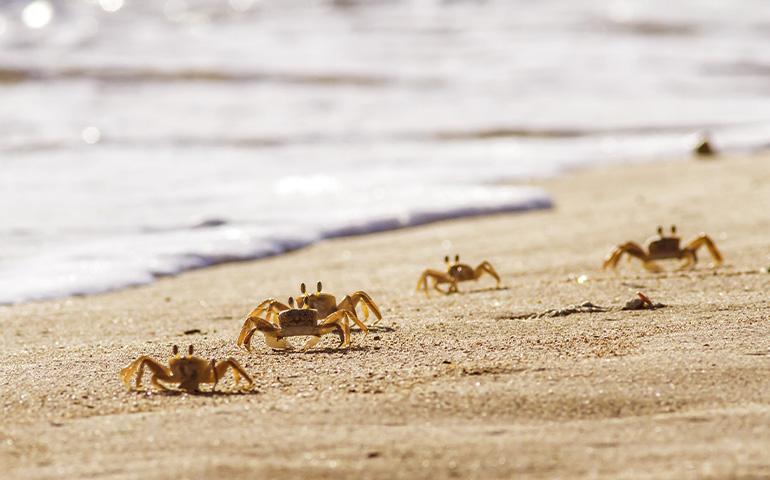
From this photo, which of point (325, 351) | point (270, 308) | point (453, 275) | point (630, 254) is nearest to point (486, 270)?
point (453, 275)

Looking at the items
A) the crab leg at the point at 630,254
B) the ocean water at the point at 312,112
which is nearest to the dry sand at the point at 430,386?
the crab leg at the point at 630,254

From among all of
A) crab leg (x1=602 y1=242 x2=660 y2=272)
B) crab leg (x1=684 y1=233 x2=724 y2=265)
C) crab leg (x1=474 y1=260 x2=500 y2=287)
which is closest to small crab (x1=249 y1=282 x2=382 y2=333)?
crab leg (x1=474 y1=260 x2=500 y2=287)

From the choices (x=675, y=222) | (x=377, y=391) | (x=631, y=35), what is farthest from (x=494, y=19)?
(x=377, y=391)

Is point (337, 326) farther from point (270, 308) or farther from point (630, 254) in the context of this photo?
point (630, 254)

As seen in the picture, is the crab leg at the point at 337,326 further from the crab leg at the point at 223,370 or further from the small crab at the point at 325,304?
the crab leg at the point at 223,370

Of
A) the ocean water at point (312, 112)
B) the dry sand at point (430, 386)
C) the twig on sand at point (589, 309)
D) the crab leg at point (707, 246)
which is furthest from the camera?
the ocean water at point (312, 112)

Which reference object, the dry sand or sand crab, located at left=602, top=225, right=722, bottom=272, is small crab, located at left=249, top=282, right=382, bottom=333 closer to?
the dry sand

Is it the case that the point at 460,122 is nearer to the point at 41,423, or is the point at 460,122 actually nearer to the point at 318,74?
the point at 318,74
